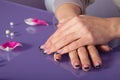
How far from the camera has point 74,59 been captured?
26.3 inches

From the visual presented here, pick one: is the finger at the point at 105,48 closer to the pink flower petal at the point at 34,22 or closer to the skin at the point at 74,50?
the skin at the point at 74,50

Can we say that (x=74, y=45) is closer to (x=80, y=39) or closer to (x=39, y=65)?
(x=80, y=39)

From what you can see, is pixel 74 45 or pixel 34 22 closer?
pixel 74 45

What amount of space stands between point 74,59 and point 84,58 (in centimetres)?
3

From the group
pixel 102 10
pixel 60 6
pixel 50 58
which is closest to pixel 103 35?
pixel 50 58

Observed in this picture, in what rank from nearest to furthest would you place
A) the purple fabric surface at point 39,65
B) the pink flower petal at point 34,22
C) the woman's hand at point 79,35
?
1. the purple fabric surface at point 39,65
2. the woman's hand at point 79,35
3. the pink flower petal at point 34,22

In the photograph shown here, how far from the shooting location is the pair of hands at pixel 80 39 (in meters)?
0.69

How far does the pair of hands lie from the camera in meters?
0.69

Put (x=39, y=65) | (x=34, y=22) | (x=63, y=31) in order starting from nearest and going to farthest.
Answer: (x=39, y=65)
(x=63, y=31)
(x=34, y=22)

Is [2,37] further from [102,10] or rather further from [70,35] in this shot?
[102,10]

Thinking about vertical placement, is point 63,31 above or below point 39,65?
above

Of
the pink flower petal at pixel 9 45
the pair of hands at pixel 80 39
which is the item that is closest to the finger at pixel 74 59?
the pair of hands at pixel 80 39

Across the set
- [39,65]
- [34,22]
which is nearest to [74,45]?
[39,65]

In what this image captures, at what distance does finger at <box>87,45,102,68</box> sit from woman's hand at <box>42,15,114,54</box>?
2cm
